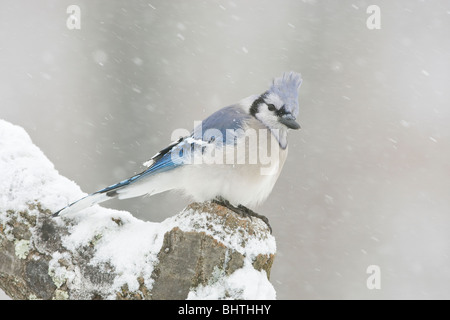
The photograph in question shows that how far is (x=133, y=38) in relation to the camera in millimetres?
6762

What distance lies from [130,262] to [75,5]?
5596mm

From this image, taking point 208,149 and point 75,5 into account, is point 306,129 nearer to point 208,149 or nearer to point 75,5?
point 75,5

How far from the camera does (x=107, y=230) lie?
2121 mm

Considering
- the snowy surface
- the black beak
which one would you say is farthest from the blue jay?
the snowy surface

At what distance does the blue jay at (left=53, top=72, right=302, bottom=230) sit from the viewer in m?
2.52

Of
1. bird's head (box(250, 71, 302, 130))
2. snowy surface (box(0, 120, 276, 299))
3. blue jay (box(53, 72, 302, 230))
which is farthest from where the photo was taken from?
bird's head (box(250, 71, 302, 130))

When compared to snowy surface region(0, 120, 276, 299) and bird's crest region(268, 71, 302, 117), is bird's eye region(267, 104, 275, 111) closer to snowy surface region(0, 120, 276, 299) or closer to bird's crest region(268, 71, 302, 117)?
bird's crest region(268, 71, 302, 117)

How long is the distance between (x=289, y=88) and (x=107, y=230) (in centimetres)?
113

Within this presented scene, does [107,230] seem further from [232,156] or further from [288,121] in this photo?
[288,121]

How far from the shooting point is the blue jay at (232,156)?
2.52 meters

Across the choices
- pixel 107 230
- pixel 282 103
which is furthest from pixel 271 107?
pixel 107 230

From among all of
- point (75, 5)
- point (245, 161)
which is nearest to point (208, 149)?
point (245, 161)

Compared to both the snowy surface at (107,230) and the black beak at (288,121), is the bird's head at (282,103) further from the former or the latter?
the snowy surface at (107,230)

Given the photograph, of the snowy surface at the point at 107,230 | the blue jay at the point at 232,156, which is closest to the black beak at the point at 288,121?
the blue jay at the point at 232,156
